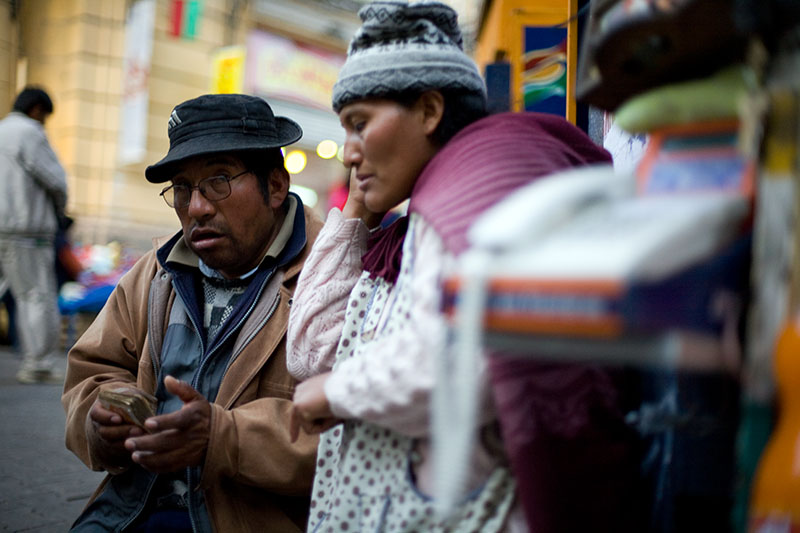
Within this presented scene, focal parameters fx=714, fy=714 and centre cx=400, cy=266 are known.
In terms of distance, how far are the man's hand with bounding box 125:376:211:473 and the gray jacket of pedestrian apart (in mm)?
4289

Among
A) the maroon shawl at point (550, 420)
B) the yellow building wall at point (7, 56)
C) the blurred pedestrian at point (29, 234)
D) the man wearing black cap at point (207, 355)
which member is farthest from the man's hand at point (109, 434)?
the yellow building wall at point (7, 56)

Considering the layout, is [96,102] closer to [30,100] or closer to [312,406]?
[30,100]

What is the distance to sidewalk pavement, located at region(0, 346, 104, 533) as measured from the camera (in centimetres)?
288

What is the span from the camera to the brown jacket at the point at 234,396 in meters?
1.82

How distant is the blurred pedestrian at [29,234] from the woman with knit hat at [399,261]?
446 cm

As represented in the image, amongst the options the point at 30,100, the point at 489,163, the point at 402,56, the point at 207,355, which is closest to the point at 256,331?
the point at 207,355

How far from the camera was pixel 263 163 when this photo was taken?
2238mm

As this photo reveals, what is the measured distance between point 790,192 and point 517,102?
10.6 feet

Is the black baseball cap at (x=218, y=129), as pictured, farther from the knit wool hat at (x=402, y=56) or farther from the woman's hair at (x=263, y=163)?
the knit wool hat at (x=402, y=56)

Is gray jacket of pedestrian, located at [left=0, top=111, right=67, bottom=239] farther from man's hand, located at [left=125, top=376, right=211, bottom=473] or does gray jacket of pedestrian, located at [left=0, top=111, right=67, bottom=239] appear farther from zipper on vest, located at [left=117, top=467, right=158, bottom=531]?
man's hand, located at [left=125, top=376, right=211, bottom=473]

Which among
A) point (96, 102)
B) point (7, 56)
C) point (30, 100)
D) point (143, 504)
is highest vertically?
point (7, 56)

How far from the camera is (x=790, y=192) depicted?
0.76 metres

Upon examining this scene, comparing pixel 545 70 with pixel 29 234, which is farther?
pixel 29 234

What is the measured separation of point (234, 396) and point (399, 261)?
2.51 ft
